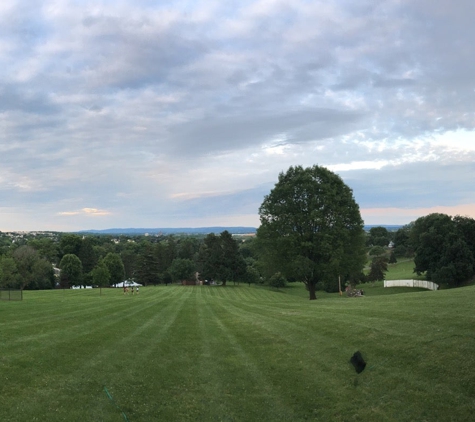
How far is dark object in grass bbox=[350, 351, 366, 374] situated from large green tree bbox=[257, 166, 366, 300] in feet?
75.7

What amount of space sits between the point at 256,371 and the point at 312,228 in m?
25.0

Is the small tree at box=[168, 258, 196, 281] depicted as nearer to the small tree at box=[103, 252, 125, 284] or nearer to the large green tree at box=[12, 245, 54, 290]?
the small tree at box=[103, 252, 125, 284]

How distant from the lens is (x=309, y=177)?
36.2m

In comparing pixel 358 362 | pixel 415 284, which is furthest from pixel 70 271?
pixel 358 362

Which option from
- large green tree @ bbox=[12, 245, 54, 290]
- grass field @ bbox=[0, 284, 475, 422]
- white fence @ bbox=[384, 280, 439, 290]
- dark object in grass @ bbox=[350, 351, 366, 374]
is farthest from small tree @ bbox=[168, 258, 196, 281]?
dark object in grass @ bbox=[350, 351, 366, 374]

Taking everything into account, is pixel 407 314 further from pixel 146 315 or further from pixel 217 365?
pixel 146 315

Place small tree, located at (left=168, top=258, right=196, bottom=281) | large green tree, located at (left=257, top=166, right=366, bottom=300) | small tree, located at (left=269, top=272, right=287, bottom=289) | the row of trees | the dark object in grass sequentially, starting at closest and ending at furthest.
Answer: the dark object in grass < large green tree, located at (left=257, top=166, right=366, bottom=300) < the row of trees < small tree, located at (left=269, top=272, right=287, bottom=289) < small tree, located at (left=168, top=258, right=196, bottom=281)

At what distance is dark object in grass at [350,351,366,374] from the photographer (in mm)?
10906

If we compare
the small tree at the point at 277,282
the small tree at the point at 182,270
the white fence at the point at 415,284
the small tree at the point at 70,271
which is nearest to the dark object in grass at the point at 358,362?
the white fence at the point at 415,284

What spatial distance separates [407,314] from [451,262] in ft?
136

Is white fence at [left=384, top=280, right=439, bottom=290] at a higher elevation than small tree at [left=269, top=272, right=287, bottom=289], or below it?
higher

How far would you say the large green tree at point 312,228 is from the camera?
35031 mm

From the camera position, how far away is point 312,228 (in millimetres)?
36188

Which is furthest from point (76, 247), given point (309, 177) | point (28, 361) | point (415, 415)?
point (415, 415)
